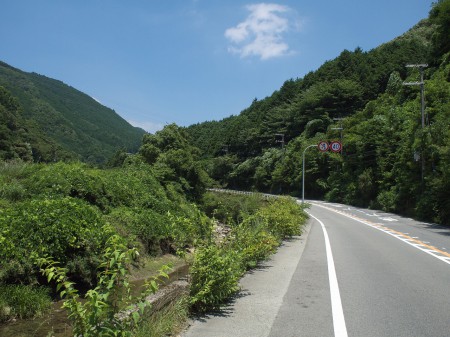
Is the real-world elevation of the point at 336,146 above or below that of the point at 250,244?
above

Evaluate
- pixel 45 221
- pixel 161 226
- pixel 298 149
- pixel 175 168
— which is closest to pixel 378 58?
pixel 298 149

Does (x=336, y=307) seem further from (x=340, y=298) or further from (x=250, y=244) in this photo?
(x=250, y=244)

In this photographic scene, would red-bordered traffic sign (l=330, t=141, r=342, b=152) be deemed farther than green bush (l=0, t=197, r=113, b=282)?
Yes

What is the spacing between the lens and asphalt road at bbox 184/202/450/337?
222 inches

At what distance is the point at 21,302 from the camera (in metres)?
8.24

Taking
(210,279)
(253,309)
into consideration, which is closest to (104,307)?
(210,279)

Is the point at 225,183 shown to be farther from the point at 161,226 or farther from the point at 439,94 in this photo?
the point at 161,226

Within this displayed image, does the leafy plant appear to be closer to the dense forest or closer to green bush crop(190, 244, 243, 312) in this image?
the dense forest

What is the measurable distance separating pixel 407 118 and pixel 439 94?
165 inches

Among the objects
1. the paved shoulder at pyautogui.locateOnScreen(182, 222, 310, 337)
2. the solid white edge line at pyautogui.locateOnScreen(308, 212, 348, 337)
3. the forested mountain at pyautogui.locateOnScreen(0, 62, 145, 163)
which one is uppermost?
the forested mountain at pyautogui.locateOnScreen(0, 62, 145, 163)

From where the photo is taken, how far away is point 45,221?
9.96 m

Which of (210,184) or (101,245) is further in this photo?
(210,184)

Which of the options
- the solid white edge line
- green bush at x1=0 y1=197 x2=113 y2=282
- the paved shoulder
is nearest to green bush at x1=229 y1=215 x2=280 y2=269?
the paved shoulder

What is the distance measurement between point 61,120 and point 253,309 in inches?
5171
